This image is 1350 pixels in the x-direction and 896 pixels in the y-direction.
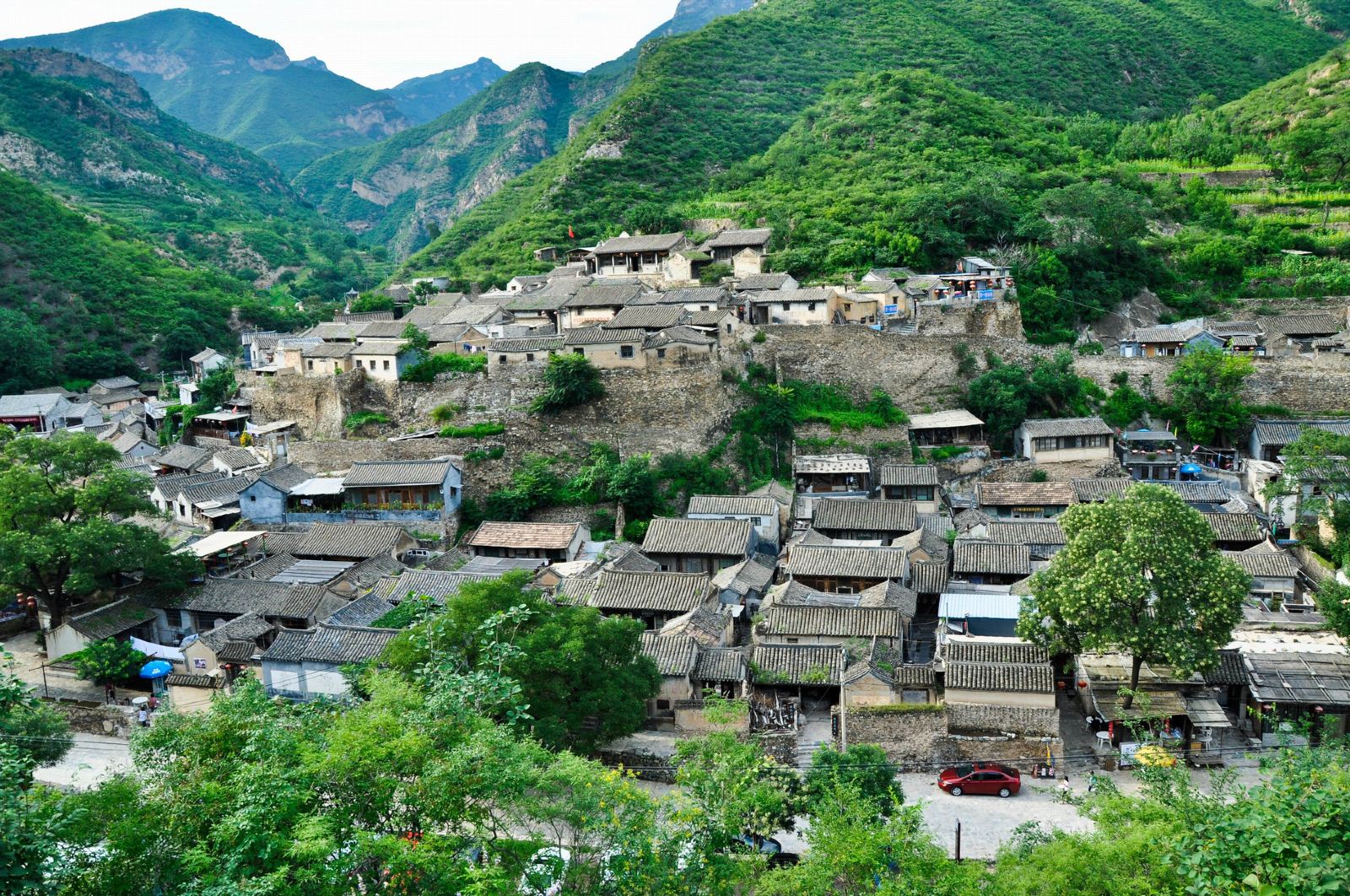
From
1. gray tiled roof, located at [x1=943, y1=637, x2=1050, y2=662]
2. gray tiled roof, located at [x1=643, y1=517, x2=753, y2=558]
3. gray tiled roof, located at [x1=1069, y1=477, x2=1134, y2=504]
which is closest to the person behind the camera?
gray tiled roof, located at [x1=943, y1=637, x2=1050, y2=662]

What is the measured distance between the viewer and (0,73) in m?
79.1

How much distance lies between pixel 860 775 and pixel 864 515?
14.4 metres

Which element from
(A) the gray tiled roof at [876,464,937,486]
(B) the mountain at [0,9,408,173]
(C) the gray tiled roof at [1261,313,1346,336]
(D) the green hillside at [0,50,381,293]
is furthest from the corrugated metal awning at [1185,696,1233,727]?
(B) the mountain at [0,9,408,173]

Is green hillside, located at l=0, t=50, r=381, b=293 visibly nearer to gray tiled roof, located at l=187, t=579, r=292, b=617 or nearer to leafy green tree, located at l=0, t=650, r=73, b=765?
gray tiled roof, located at l=187, t=579, r=292, b=617

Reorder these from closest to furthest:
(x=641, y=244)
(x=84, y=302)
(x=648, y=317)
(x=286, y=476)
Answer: (x=286, y=476)
(x=648, y=317)
(x=641, y=244)
(x=84, y=302)

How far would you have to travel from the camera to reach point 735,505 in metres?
29.2

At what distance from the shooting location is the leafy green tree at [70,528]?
22812 mm

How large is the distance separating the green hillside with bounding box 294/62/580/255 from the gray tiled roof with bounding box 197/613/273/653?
271 feet

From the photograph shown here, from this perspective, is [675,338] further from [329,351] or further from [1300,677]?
[1300,677]

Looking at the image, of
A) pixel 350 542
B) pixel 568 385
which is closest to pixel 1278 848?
pixel 350 542

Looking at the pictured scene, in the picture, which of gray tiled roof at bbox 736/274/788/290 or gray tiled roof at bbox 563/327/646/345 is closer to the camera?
gray tiled roof at bbox 563/327/646/345

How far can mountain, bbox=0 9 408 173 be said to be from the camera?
157 meters

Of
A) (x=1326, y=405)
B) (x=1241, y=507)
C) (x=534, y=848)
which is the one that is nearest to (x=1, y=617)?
(x=534, y=848)

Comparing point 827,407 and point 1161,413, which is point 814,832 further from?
point 1161,413
